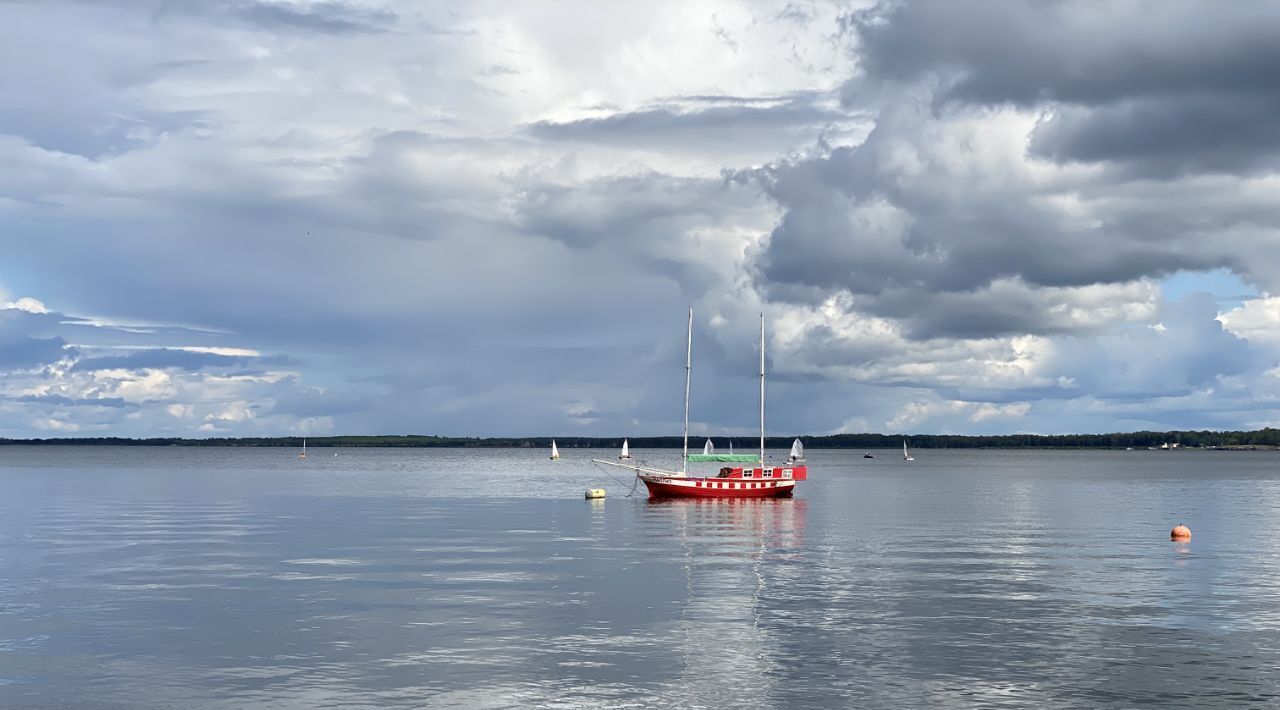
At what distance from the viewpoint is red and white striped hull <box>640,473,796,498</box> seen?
143 metres

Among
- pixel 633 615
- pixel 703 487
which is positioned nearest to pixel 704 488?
pixel 703 487

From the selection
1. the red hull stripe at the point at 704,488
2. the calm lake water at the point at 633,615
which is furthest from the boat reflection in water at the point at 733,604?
the red hull stripe at the point at 704,488

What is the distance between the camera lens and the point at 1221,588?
6288 cm

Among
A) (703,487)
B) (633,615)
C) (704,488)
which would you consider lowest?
(633,615)

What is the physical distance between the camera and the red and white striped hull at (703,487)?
14338 cm

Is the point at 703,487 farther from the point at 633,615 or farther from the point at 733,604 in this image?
the point at 633,615

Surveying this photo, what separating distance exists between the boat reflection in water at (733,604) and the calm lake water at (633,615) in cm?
20

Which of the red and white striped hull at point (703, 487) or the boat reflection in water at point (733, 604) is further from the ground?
the red and white striped hull at point (703, 487)

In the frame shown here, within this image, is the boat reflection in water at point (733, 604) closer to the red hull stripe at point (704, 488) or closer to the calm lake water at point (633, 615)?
the calm lake water at point (633, 615)

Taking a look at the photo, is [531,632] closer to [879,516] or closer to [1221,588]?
[1221,588]

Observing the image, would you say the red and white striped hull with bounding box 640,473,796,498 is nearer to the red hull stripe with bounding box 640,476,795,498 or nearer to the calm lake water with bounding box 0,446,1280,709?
the red hull stripe with bounding box 640,476,795,498

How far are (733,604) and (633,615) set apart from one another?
546 centimetres

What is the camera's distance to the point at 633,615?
5200 cm

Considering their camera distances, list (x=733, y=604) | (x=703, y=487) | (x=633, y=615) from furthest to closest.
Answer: (x=703, y=487) < (x=733, y=604) < (x=633, y=615)
